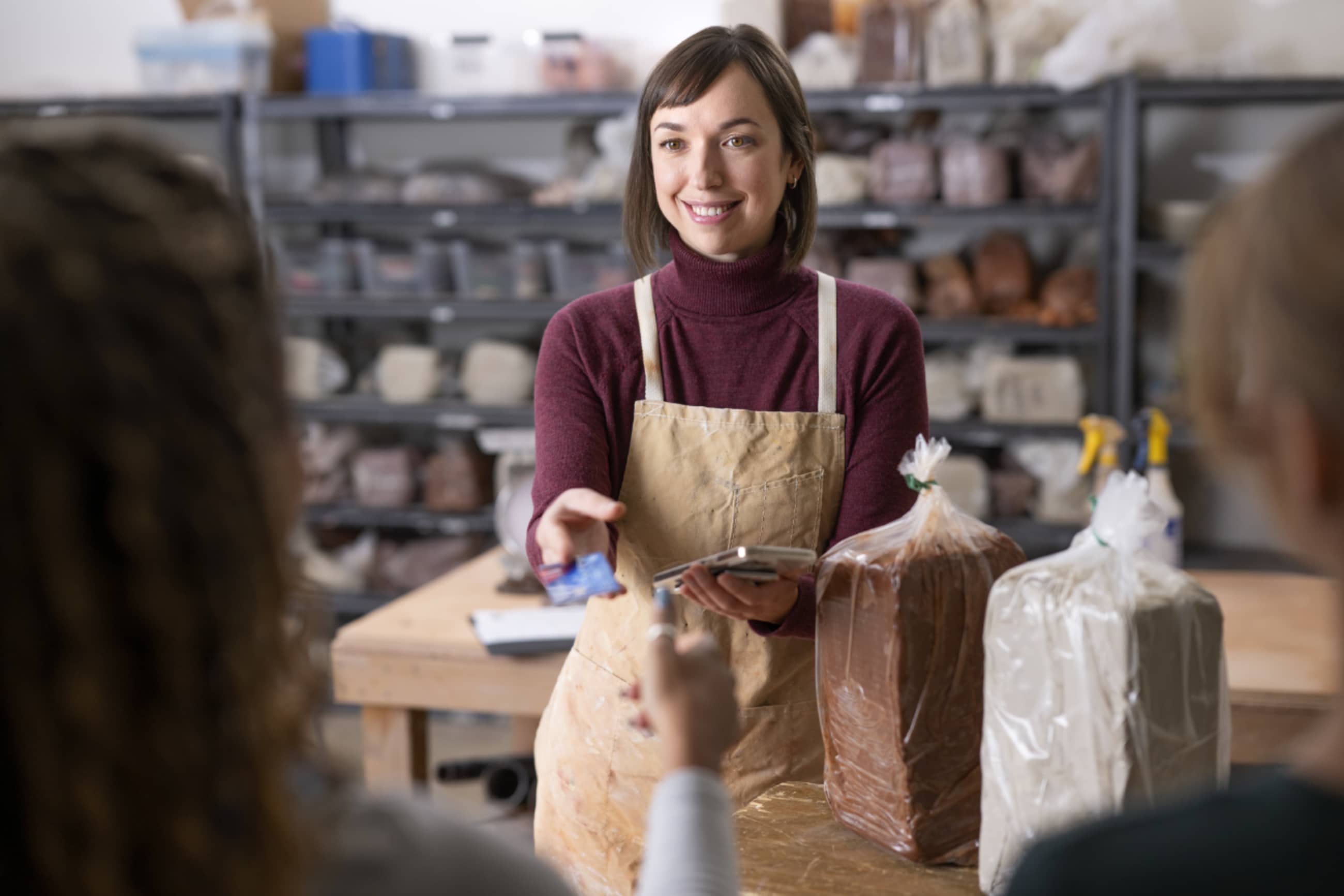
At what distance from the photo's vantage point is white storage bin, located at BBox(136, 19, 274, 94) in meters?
4.24

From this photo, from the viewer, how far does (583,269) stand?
13.5ft

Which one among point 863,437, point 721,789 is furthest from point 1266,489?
point 863,437

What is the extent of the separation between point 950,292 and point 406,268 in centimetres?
179

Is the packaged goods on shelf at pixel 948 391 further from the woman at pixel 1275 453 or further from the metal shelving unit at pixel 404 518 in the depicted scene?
the woman at pixel 1275 453

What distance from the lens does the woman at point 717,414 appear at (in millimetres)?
1645

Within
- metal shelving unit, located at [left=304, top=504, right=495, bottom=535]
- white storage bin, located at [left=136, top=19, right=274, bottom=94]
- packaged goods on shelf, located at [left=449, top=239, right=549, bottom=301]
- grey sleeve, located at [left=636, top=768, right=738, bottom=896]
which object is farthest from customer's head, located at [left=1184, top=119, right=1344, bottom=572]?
white storage bin, located at [left=136, top=19, right=274, bottom=94]

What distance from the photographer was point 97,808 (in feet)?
1.89

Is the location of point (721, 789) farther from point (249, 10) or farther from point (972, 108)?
point (249, 10)

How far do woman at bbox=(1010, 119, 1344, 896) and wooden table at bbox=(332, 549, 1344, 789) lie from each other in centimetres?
155

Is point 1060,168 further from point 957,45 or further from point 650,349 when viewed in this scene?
point 650,349

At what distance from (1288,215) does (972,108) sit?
11.7 ft

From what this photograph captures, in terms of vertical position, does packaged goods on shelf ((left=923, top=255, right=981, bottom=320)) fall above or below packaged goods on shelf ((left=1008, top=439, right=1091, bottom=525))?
above

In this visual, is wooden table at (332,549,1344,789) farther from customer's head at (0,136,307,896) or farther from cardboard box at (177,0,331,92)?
cardboard box at (177,0,331,92)

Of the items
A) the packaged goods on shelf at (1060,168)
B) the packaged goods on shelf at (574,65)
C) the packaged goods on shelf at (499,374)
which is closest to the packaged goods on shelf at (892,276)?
the packaged goods on shelf at (1060,168)
